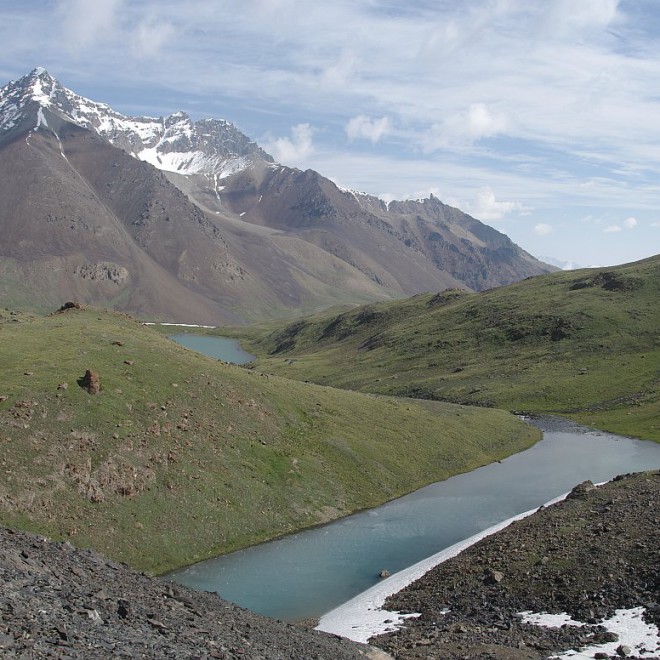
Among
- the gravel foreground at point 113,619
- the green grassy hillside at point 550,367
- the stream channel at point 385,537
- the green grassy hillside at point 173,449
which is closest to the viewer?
the gravel foreground at point 113,619

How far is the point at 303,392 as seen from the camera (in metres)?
100

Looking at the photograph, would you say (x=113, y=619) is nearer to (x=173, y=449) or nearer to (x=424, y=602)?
(x=424, y=602)

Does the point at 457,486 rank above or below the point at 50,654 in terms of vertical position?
below

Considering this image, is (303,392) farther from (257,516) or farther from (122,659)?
(122,659)

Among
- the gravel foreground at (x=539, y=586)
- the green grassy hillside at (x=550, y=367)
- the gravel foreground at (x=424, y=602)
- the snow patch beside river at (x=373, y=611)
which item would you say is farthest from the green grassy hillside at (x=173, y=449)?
the green grassy hillside at (x=550, y=367)

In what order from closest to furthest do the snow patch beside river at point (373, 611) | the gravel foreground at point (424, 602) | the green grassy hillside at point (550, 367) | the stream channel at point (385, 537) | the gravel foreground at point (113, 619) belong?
the gravel foreground at point (113, 619)
the gravel foreground at point (424, 602)
the snow patch beside river at point (373, 611)
the stream channel at point (385, 537)
the green grassy hillside at point (550, 367)

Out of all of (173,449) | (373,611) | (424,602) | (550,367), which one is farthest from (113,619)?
(550,367)

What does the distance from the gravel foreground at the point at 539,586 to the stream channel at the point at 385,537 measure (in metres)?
6.81

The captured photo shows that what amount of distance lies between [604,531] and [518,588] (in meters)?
10.6

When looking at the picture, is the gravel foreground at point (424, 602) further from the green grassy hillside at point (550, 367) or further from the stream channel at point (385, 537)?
the green grassy hillside at point (550, 367)

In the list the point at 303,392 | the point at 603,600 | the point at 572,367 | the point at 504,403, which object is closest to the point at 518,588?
the point at 603,600

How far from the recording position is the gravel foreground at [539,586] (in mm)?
38938

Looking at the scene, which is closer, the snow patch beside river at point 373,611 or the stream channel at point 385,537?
the snow patch beside river at point 373,611

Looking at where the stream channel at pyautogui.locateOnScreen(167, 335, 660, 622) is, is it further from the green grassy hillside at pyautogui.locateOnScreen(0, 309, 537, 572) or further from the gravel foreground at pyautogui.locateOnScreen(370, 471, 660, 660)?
the gravel foreground at pyautogui.locateOnScreen(370, 471, 660, 660)
